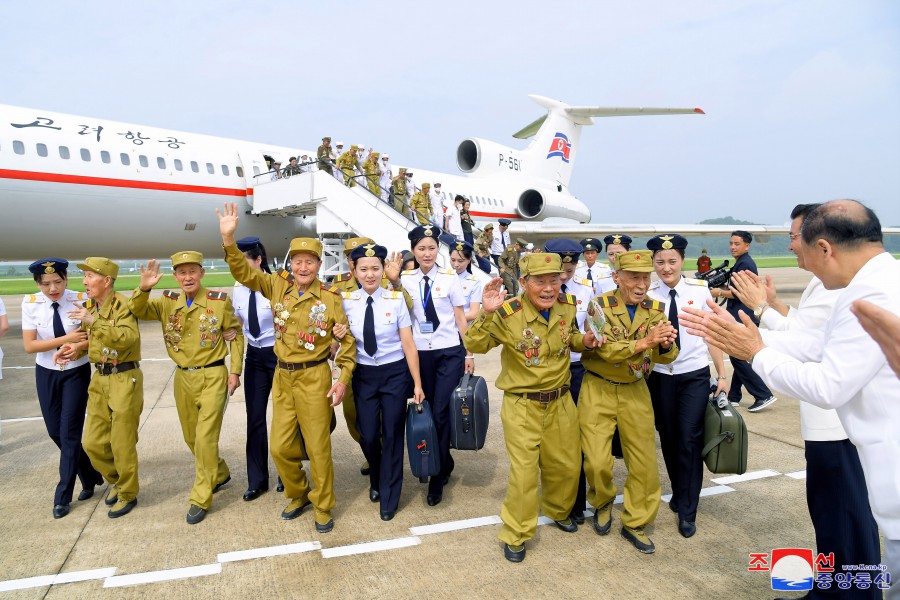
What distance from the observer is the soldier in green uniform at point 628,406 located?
→ 3490 mm

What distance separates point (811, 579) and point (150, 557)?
3755 mm

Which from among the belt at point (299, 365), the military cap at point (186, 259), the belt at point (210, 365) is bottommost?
the belt at point (210, 365)

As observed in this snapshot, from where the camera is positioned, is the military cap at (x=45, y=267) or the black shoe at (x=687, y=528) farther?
the military cap at (x=45, y=267)

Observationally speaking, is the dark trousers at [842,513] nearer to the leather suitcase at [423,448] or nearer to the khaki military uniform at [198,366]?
the leather suitcase at [423,448]

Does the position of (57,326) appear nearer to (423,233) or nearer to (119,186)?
(423,233)

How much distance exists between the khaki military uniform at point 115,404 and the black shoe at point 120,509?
3 centimetres

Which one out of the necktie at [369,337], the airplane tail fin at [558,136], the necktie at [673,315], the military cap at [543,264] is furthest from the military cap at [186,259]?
the airplane tail fin at [558,136]

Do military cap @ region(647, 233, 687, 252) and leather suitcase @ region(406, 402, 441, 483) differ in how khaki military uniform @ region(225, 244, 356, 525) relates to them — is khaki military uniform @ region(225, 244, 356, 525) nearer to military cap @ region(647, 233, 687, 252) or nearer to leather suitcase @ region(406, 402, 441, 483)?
leather suitcase @ region(406, 402, 441, 483)

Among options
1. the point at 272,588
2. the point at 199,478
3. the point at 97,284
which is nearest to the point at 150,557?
the point at 199,478

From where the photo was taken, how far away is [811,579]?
2803mm

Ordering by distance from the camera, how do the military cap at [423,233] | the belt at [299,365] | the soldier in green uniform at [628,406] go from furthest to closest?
1. the military cap at [423,233]
2. the belt at [299,365]
3. the soldier in green uniform at [628,406]

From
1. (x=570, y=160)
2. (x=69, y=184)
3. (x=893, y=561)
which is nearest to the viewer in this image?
(x=893, y=561)

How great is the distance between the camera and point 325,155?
1356 cm

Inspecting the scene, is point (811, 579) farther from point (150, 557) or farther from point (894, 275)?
point (150, 557)
